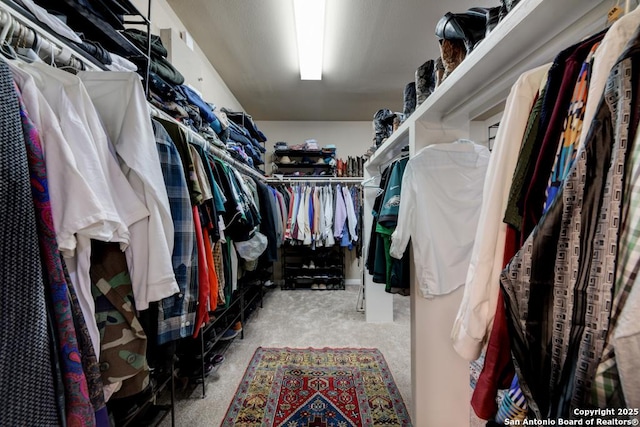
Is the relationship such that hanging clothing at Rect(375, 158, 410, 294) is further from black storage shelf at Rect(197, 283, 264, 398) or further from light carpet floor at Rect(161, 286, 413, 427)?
black storage shelf at Rect(197, 283, 264, 398)

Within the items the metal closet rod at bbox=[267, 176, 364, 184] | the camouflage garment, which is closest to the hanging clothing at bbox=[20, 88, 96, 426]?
the camouflage garment

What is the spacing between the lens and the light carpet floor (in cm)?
141

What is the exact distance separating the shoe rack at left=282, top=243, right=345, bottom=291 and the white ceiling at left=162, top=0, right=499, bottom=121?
2141 millimetres

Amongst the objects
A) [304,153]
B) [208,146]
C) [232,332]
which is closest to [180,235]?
[208,146]

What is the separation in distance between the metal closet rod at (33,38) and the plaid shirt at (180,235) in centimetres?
26

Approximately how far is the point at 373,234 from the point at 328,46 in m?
1.80

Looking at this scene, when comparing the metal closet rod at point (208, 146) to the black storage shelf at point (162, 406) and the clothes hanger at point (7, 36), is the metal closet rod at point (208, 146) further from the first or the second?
the black storage shelf at point (162, 406)

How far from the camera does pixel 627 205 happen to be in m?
0.33

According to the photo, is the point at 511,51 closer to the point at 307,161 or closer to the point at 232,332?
the point at 232,332

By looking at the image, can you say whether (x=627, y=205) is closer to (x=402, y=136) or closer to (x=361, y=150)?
(x=402, y=136)

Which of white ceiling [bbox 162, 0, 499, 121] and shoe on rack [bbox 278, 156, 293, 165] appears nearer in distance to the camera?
white ceiling [bbox 162, 0, 499, 121]

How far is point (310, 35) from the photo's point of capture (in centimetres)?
196

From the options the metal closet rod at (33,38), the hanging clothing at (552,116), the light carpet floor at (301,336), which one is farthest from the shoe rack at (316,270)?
the hanging clothing at (552,116)

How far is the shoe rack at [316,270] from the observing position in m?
3.58
